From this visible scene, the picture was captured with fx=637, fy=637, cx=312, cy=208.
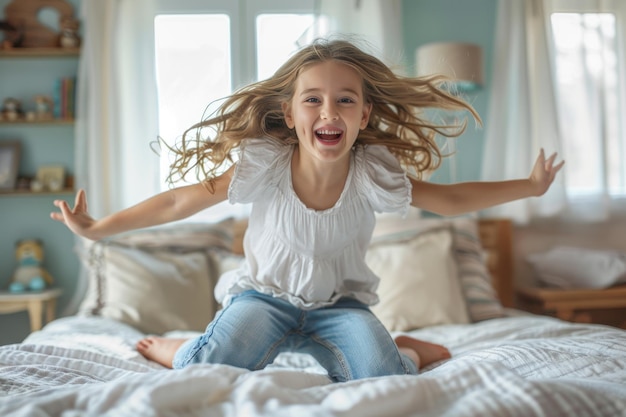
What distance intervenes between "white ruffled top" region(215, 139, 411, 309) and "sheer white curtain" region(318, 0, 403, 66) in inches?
61.4

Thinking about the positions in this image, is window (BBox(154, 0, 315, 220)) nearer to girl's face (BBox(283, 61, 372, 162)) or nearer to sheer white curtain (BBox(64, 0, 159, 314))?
sheer white curtain (BBox(64, 0, 159, 314))

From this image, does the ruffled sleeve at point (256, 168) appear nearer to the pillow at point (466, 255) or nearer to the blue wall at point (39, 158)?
the pillow at point (466, 255)

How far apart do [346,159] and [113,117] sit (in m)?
1.74

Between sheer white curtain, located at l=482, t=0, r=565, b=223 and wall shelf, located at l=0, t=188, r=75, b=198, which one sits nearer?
wall shelf, located at l=0, t=188, r=75, b=198

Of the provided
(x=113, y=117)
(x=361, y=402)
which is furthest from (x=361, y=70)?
(x=113, y=117)

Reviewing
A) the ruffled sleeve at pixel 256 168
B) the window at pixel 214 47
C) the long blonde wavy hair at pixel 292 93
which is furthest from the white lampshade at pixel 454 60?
the ruffled sleeve at pixel 256 168

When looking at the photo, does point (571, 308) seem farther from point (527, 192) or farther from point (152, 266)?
point (152, 266)

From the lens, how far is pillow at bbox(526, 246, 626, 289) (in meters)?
2.91

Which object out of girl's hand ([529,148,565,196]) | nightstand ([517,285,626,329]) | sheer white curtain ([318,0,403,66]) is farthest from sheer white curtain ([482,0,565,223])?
girl's hand ([529,148,565,196])

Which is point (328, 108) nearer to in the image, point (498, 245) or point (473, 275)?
point (473, 275)

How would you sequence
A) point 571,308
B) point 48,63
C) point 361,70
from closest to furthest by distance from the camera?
point 361,70 < point 571,308 < point 48,63

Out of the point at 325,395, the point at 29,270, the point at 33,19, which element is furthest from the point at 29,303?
the point at 325,395

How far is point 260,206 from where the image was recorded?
1.62 m

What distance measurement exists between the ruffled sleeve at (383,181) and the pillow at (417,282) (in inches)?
30.2
